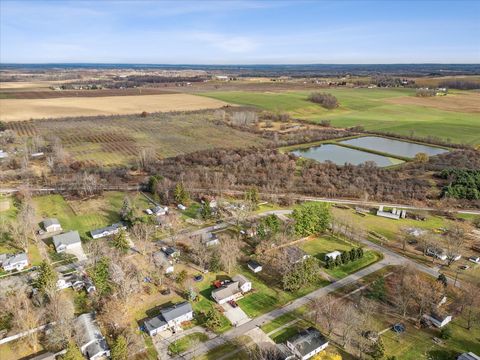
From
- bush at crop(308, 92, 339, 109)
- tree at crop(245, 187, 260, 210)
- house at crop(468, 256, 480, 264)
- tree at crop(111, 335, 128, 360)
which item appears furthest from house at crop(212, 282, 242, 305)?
bush at crop(308, 92, 339, 109)

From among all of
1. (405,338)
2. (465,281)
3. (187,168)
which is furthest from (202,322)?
(187,168)

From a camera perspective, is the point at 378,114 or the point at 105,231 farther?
the point at 378,114

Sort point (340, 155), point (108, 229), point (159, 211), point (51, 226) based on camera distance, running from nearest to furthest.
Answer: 1. point (51, 226)
2. point (108, 229)
3. point (159, 211)
4. point (340, 155)

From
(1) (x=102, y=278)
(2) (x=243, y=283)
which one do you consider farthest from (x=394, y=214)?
(1) (x=102, y=278)

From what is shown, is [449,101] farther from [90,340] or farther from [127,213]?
[90,340]

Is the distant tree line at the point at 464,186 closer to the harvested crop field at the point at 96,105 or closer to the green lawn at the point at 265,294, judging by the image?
the green lawn at the point at 265,294

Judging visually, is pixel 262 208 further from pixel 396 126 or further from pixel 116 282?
pixel 396 126

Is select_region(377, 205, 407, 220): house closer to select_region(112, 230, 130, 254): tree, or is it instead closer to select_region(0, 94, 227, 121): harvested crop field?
select_region(112, 230, 130, 254): tree

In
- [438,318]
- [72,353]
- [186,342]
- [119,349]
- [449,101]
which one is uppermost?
[449,101]

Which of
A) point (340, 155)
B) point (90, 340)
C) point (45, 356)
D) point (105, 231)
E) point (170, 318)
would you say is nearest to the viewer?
point (45, 356)
